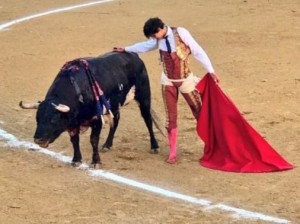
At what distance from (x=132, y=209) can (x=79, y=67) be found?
169 centimetres

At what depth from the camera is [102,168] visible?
8.56 meters

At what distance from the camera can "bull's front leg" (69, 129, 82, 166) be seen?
27.7 ft

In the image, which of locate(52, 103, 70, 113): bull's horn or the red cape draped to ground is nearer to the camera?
locate(52, 103, 70, 113): bull's horn

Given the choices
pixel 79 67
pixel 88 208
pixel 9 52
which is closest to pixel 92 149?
pixel 79 67

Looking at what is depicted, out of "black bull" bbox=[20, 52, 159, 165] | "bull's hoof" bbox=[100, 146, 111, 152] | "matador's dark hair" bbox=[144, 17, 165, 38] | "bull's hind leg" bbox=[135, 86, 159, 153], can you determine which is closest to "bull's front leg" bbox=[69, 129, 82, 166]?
"black bull" bbox=[20, 52, 159, 165]

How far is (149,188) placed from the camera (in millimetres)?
7945

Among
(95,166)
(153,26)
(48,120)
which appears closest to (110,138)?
(95,166)

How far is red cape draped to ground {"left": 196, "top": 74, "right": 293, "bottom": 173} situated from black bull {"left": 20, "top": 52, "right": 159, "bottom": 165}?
0.64 m

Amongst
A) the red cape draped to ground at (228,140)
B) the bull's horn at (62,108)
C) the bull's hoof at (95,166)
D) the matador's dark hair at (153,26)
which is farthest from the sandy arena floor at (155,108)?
the matador's dark hair at (153,26)

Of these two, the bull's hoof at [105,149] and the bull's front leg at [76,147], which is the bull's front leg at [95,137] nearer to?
the bull's front leg at [76,147]

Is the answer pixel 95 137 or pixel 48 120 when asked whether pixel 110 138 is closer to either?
pixel 95 137

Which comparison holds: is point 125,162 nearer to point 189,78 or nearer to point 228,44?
point 189,78

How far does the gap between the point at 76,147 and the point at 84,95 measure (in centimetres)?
60

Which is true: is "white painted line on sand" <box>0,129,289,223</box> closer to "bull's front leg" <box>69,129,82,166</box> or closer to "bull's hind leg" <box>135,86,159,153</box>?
"bull's front leg" <box>69,129,82,166</box>
